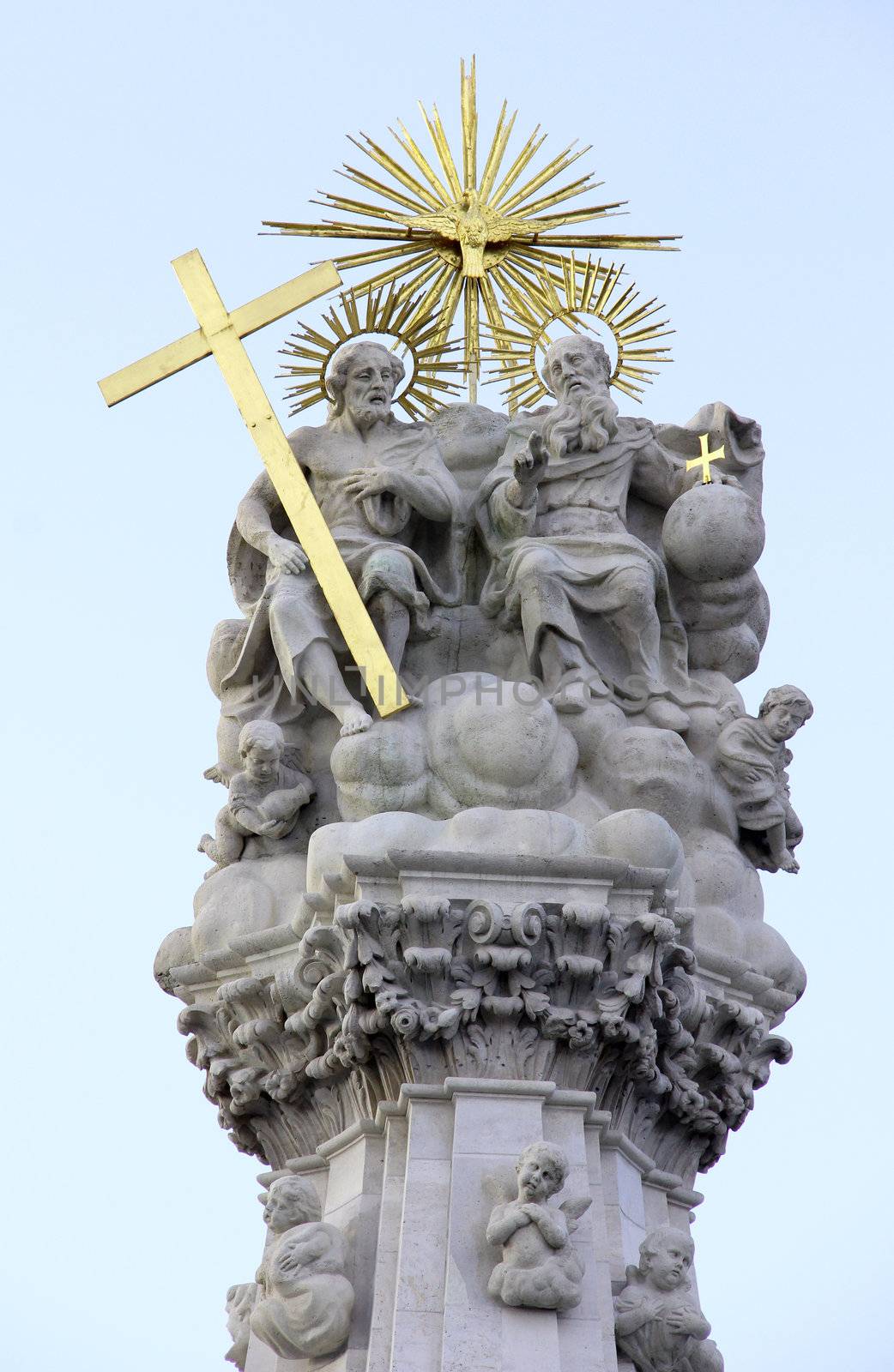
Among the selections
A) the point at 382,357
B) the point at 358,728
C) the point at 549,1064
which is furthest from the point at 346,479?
the point at 549,1064

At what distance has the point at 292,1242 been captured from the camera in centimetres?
1083

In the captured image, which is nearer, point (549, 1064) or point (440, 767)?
point (549, 1064)

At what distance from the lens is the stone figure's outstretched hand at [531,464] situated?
12.6 m

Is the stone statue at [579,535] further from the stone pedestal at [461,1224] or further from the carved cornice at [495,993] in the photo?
the stone pedestal at [461,1224]

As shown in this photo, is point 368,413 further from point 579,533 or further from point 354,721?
point 354,721

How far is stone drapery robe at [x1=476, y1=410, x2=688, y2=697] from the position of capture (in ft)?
41.5

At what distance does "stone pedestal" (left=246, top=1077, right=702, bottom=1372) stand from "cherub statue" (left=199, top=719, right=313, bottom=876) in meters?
1.76

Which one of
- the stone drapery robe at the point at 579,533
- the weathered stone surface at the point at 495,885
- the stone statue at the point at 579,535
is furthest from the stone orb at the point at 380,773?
the stone drapery robe at the point at 579,533

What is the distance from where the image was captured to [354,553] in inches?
504

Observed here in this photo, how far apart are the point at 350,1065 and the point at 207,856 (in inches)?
81.2

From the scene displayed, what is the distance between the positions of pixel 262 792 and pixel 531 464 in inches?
90.4

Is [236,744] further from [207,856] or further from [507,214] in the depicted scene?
[507,214]

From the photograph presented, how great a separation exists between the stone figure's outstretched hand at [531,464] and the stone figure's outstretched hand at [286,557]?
1.26 m

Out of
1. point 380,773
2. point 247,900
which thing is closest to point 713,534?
point 380,773
